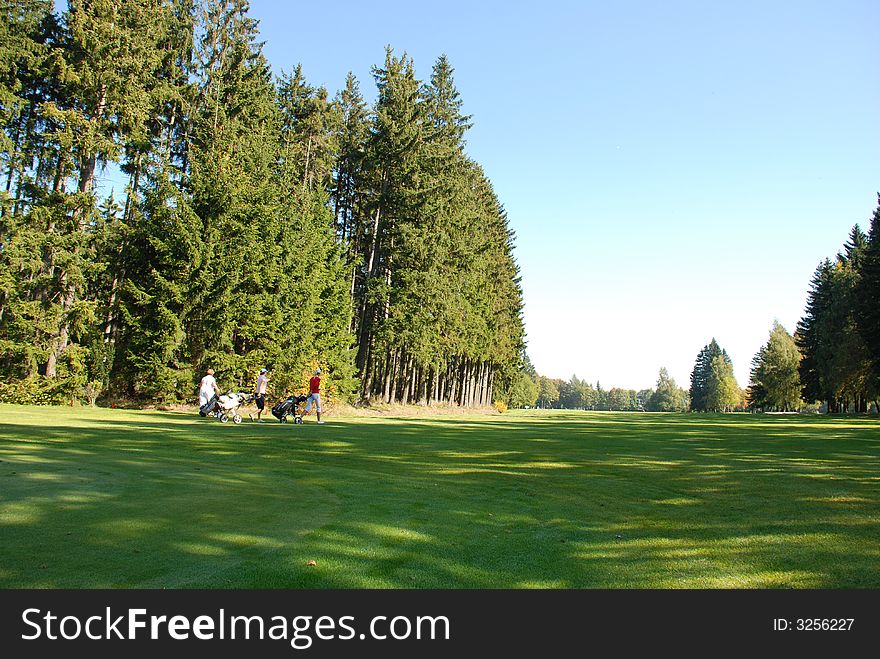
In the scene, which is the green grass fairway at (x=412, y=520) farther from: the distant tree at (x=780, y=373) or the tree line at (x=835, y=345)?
the distant tree at (x=780, y=373)

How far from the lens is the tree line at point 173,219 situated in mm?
24266

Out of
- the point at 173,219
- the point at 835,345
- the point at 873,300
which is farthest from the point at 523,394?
the point at 173,219

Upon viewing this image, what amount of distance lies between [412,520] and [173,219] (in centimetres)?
2463

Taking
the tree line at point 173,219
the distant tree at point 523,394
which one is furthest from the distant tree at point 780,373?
the tree line at point 173,219

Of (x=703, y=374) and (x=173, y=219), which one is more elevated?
(x=173, y=219)

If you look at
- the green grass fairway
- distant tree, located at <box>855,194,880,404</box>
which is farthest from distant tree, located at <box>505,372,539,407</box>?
the green grass fairway

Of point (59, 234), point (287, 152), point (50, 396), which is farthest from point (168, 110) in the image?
point (50, 396)

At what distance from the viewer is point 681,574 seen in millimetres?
4637

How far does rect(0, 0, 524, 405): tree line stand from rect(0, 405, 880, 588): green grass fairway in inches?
576

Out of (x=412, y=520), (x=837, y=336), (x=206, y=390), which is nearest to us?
(x=412, y=520)

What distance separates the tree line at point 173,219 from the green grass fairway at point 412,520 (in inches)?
576

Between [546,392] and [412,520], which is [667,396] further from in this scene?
[412,520]

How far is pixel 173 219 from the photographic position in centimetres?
2642

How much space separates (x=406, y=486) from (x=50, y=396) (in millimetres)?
22029
